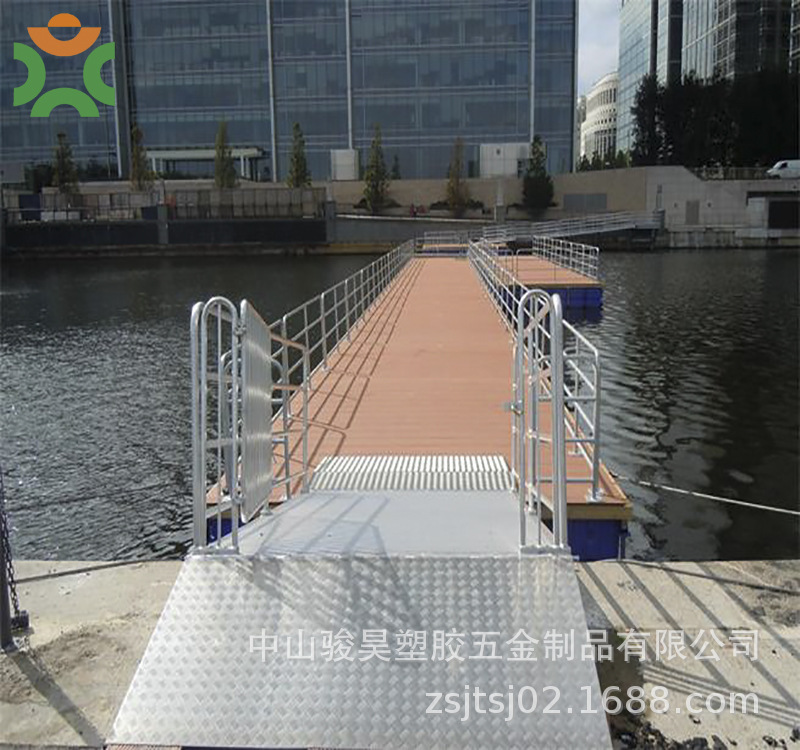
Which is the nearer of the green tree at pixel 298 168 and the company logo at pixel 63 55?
the green tree at pixel 298 168

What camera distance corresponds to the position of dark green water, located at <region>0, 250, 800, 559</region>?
10086 millimetres

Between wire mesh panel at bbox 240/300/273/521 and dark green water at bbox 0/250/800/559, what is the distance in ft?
17.0

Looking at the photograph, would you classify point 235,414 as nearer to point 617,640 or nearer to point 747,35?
point 617,640

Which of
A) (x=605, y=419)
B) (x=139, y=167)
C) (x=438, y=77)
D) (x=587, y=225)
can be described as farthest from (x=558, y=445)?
(x=438, y=77)

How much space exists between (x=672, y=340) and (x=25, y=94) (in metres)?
75.9

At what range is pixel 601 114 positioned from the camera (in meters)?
157

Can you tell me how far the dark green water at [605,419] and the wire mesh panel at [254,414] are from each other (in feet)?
17.0

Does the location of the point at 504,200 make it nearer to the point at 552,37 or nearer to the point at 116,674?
the point at 552,37

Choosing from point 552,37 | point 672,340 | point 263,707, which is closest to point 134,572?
point 263,707

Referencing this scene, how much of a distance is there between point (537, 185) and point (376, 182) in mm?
13878

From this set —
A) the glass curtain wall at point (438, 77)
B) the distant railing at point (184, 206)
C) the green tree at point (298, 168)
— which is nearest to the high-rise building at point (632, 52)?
the glass curtain wall at point (438, 77)

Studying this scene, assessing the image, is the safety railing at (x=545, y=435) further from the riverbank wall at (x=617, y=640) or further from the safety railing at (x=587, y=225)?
the safety railing at (x=587, y=225)

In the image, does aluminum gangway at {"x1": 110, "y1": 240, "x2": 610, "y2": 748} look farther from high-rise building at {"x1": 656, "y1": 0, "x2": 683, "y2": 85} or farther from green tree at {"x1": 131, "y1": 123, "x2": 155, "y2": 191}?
high-rise building at {"x1": 656, "y1": 0, "x2": 683, "y2": 85}

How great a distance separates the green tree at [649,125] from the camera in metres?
78.6
